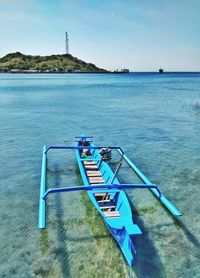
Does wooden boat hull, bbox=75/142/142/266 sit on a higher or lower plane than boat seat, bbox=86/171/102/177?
higher

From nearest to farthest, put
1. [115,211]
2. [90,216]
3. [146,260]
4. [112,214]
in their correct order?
[146,260] < [112,214] < [115,211] < [90,216]

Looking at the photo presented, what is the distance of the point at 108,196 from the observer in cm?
1380

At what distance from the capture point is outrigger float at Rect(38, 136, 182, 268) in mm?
10242

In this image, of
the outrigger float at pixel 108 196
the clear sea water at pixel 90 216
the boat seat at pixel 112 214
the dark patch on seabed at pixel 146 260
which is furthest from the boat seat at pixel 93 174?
the dark patch on seabed at pixel 146 260

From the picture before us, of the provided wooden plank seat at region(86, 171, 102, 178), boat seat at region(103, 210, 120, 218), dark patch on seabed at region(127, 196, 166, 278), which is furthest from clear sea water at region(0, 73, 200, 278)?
wooden plank seat at region(86, 171, 102, 178)

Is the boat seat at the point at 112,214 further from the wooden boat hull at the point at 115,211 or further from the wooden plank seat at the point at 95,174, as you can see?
the wooden plank seat at the point at 95,174

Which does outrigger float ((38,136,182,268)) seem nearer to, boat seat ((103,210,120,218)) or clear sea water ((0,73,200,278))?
boat seat ((103,210,120,218))

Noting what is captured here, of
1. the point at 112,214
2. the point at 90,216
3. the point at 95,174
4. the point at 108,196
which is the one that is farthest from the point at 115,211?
the point at 95,174

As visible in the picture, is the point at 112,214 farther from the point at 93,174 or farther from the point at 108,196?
the point at 93,174

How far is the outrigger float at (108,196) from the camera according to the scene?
1024 cm

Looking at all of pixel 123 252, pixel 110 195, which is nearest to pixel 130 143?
pixel 110 195

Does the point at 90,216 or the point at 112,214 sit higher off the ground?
the point at 112,214

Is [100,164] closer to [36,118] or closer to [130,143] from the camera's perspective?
[130,143]

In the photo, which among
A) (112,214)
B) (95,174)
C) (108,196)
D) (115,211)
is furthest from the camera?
(95,174)
